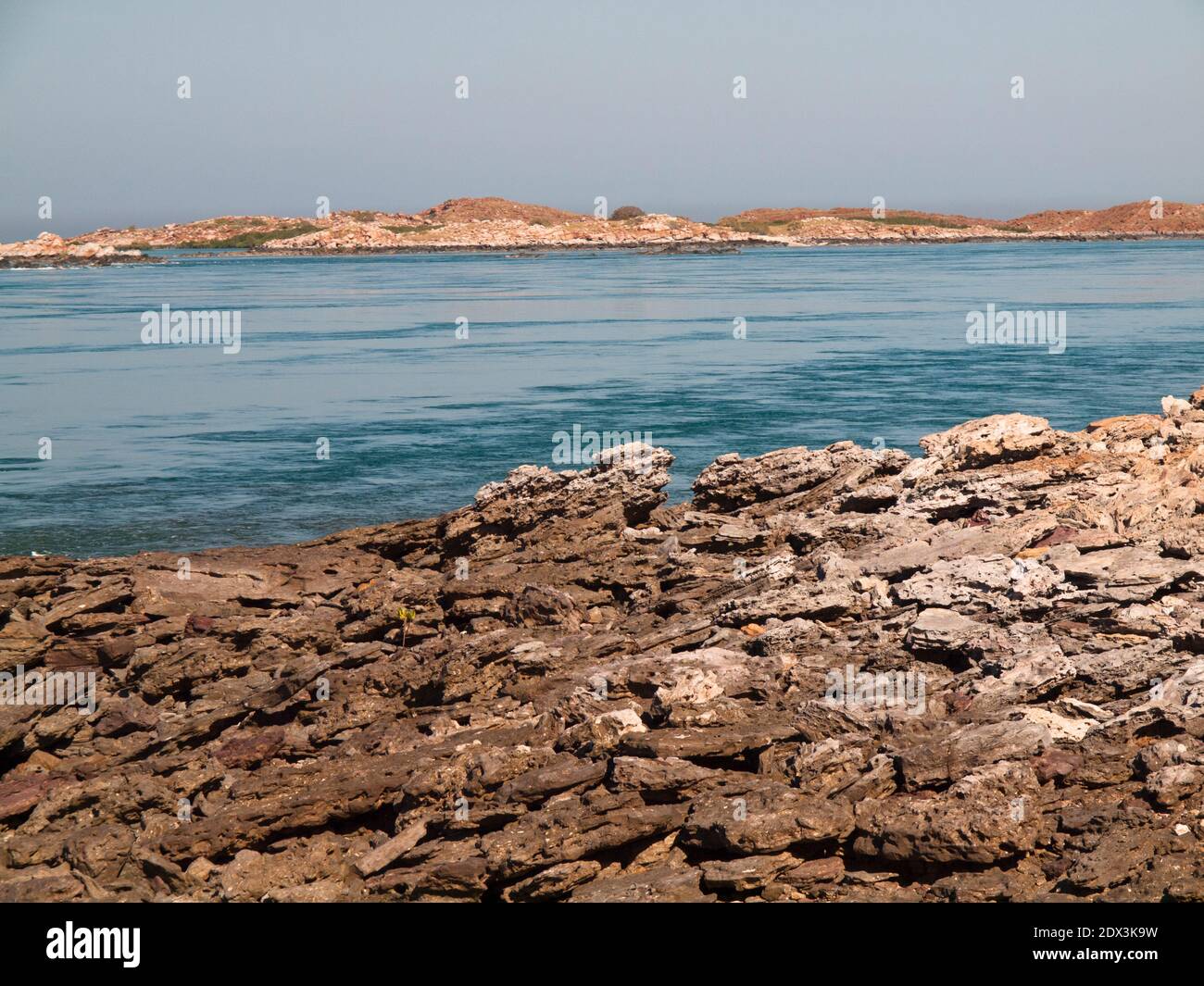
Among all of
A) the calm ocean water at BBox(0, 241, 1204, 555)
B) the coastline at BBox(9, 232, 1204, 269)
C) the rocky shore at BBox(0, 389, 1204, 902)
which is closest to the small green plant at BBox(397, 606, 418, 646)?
the rocky shore at BBox(0, 389, 1204, 902)

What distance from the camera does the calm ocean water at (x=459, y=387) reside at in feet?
79.0

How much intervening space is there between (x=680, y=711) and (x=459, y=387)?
31.1 m

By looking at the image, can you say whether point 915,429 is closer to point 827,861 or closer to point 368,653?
Answer: point 368,653

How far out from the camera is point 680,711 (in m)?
8.97

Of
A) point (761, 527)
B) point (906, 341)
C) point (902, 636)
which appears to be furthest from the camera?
point (906, 341)

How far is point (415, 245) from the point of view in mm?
183250

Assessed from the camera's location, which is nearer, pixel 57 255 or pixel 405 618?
pixel 405 618

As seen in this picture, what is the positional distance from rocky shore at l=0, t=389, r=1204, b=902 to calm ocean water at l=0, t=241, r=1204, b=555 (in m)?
8.88

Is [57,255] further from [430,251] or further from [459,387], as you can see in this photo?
[459,387]

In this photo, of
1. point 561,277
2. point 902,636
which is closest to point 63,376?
point 902,636

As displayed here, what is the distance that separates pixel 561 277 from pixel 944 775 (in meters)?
99.8

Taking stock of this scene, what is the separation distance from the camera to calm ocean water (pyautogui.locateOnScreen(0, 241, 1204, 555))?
24.1 meters

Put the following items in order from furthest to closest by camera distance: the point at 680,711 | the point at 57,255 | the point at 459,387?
the point at 57,255, the point at 459,387, the point at 680,711

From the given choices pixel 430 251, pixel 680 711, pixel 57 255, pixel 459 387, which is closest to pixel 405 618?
pixel 680 711
